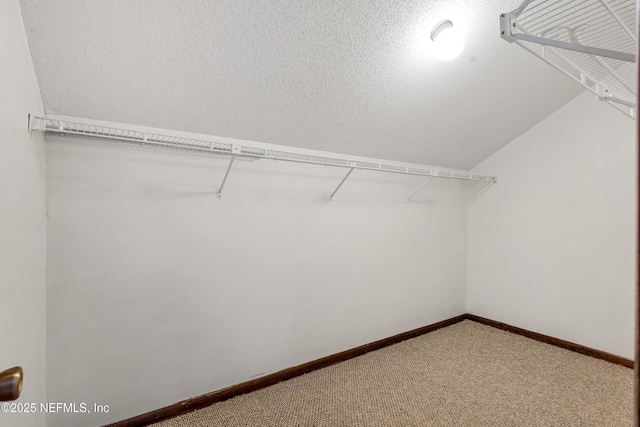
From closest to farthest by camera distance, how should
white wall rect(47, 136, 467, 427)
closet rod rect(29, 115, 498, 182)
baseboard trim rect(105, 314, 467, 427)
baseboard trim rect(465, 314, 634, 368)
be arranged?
closet rod rect(29, 115, 498, 182) < white wall rect(47, 136, 467, 427) < baseboard trim rect(105, 314, 467, 427) < baseboard trim rect(465, 314, 634, 368)

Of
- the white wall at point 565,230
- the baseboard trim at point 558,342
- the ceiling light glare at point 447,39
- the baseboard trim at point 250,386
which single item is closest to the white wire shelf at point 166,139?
the ceiling light glare at point 447,39

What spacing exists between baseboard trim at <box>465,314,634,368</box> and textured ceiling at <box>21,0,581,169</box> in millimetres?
1984

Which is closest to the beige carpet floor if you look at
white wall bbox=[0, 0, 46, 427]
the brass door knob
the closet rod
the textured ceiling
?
white wall bbox=[0, 0, 46, 427]

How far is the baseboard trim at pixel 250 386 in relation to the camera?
144cm

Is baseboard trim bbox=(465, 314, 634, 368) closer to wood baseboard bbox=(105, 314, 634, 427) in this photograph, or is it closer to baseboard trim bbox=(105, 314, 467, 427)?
wood baseboard bbox=(105, 314, 634, 427)

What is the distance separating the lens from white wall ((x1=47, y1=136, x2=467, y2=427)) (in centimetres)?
130

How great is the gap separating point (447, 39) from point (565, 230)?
6.49 ft

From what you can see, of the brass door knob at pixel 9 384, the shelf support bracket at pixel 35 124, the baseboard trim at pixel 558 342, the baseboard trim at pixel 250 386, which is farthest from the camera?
the baseboard trim at pixel 558 342

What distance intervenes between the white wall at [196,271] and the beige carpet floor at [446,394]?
0.19m

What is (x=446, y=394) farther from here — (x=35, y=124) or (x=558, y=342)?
(x=35, y=124)

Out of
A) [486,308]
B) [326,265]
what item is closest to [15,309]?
[326,265]

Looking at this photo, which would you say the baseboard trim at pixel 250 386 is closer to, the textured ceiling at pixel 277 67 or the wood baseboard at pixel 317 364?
the wood baseboard at pixel 317 364

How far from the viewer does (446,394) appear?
172 centimetres

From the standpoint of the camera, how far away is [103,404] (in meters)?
1.36
